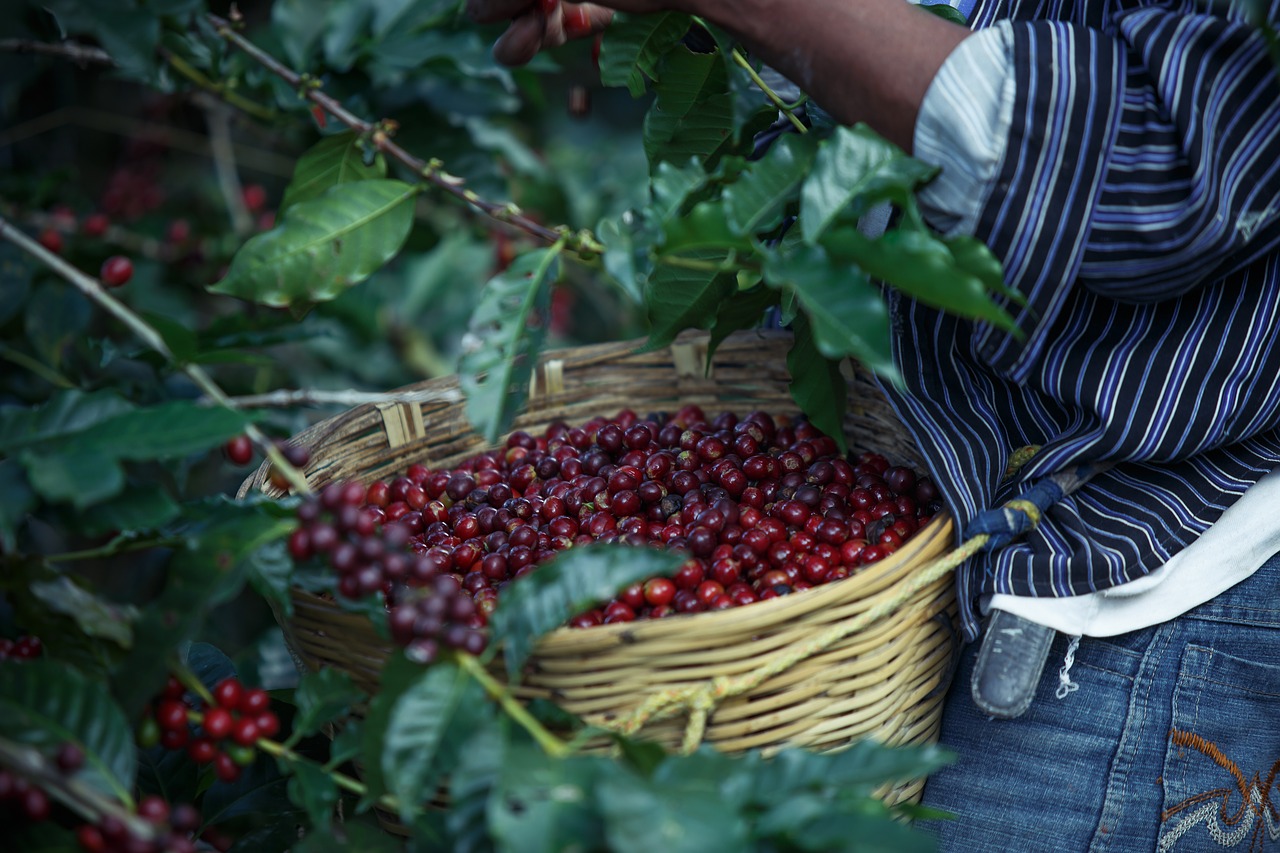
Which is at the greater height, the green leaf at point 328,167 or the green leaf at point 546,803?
the green leaf at point 328,167

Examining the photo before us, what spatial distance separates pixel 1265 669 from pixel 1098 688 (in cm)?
18

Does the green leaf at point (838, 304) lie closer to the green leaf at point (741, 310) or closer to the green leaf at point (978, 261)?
the green leaf at point (978, 261)

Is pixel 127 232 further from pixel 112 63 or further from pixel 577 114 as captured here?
pixel 577 114

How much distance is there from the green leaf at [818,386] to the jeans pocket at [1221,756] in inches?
18.6

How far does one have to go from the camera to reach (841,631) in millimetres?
938

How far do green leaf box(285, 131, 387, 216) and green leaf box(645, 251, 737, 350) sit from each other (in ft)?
1.33

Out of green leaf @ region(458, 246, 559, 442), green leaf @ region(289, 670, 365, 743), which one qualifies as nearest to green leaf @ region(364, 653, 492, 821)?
green leaf @ region(289, 670, 365, 743)

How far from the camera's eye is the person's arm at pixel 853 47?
0.95 metres

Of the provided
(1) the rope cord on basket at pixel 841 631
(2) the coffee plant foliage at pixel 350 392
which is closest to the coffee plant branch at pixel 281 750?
(2) the coffee plant foliage at pixel 350 392

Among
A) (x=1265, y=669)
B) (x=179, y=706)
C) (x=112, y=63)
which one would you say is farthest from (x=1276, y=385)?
(x=112, y=63)

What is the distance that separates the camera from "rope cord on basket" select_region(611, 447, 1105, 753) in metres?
0.90

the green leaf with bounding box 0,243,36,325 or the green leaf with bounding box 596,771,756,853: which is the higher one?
the green leaf with bounding box 596,771,756,853

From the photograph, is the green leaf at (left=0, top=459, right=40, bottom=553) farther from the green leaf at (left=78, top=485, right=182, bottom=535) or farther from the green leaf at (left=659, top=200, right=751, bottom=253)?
the green leaf at (left=659, top=200, right=751, bottom=253)

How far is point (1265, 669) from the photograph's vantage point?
111 cm
